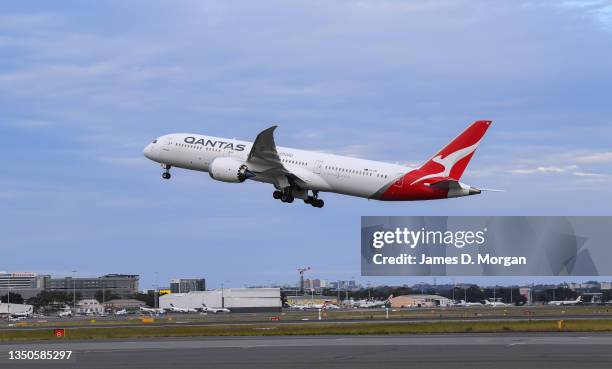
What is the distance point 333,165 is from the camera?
3063 inches

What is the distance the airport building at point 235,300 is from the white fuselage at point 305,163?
3023 inches

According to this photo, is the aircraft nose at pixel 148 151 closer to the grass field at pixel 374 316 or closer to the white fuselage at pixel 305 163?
the white fuselage at pixel 305 163

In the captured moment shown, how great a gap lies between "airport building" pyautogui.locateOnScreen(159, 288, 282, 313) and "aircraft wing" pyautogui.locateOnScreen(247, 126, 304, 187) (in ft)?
266

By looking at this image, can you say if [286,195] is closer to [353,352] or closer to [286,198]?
[286,198]

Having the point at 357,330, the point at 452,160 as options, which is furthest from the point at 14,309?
the point at 452,160

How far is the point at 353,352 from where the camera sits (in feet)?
153

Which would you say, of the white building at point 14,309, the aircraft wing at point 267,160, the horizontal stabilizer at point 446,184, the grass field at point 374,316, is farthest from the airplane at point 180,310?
the horizontal stabilizer at point 446,184

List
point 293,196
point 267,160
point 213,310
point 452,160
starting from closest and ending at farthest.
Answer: point 452,160 < point 267,160 < point 293,196 < point 213,310

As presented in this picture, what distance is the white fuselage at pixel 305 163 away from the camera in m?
75.9

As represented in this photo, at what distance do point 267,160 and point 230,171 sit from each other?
3.28 metres

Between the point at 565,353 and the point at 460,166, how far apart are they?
1283 inches

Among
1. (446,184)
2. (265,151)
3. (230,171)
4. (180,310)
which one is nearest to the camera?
(446,184)

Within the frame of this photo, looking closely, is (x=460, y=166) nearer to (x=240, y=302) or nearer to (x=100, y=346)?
(x=100, y=346)

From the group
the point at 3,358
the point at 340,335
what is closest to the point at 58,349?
the point at 3,358
